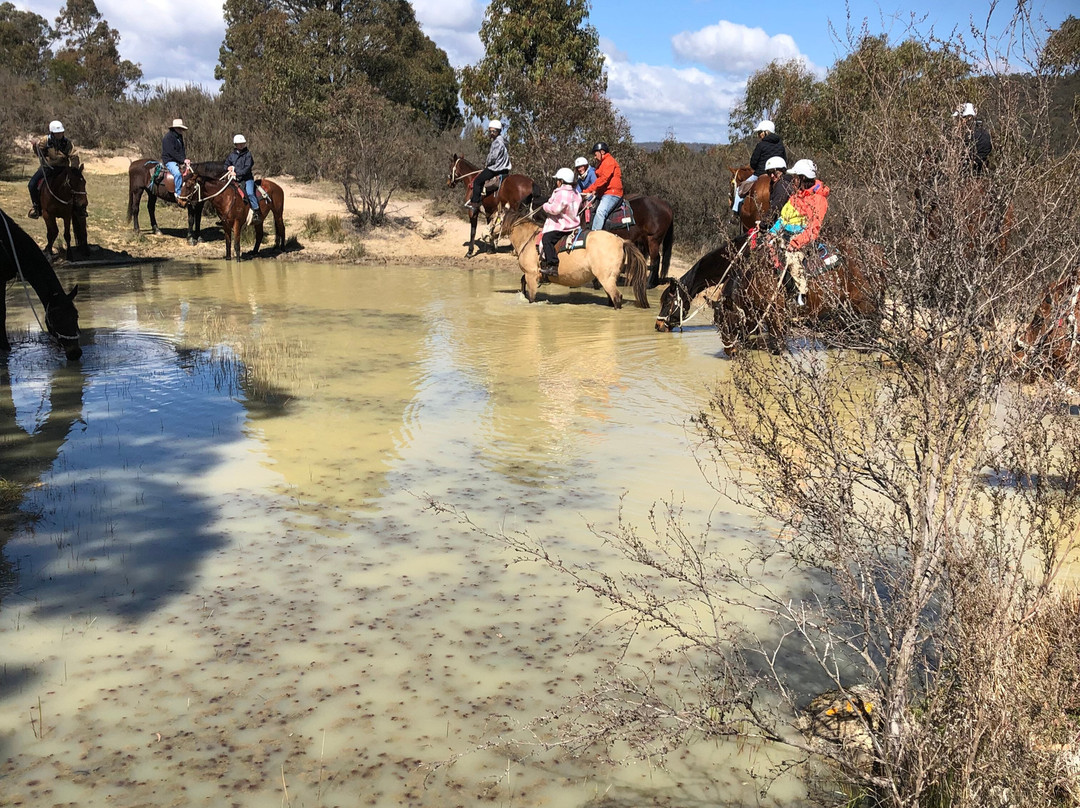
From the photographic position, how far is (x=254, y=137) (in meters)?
28.2

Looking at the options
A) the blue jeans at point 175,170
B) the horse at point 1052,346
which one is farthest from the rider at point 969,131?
the blue jeans at point 175,170

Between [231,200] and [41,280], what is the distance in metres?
9.29

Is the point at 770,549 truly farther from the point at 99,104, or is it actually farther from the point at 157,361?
the point at 99,104

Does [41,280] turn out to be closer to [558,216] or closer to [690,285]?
[558,216]

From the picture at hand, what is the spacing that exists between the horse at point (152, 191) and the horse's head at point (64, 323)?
10239mm

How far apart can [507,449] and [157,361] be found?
200 inches

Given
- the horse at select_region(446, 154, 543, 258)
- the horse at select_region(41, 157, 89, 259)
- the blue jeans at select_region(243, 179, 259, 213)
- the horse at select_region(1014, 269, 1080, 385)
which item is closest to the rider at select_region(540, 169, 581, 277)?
the horse at select_region(446, 154, 543, 258)

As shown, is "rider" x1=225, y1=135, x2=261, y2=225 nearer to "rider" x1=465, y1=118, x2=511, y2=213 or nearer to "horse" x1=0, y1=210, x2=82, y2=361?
"rider" x1=465, y1=118, x2=511, y2=213

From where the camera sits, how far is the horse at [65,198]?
1708 centimetres

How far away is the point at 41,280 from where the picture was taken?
1040 centimetres

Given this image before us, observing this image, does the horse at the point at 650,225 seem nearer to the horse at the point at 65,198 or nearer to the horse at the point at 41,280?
the horse at the point at 41,280

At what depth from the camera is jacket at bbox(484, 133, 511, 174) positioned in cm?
1953

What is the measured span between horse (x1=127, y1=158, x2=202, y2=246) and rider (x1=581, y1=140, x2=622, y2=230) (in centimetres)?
919

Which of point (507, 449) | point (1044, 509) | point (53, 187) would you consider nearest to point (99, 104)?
point (53, 187)
